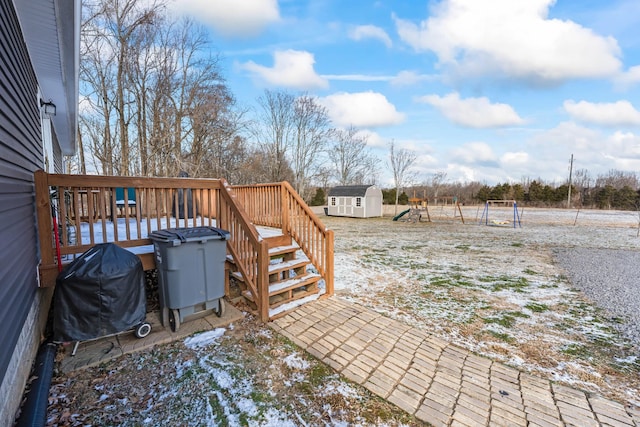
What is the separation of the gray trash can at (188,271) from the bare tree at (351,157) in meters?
24.5

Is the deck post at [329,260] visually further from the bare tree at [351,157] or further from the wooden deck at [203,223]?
the bare tree at [351,157]

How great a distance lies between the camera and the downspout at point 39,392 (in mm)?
1673

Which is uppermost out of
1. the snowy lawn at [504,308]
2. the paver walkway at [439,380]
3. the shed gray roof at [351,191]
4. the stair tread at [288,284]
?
the shed gray roof at [351,191]

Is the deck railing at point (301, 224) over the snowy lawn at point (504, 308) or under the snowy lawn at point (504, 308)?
over

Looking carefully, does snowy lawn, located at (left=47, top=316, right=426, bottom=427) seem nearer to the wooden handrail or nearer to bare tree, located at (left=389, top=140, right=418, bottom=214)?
the wooden handrail

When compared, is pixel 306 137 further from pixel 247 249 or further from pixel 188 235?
pixel 188 235

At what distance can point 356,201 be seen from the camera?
20.3m

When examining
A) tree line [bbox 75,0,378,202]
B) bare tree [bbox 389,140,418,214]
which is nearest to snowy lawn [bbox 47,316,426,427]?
tree line [bbox 75,0,378,202]

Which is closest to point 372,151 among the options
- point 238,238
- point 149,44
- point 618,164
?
point 149,44

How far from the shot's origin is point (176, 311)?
298 centimetres

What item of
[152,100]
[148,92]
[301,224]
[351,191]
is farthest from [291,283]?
[351,191]

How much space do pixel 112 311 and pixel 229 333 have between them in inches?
43.8

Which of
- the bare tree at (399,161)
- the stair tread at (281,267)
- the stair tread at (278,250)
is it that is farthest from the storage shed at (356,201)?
the stair tread at (281,267)

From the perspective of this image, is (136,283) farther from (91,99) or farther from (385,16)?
(91,99)
